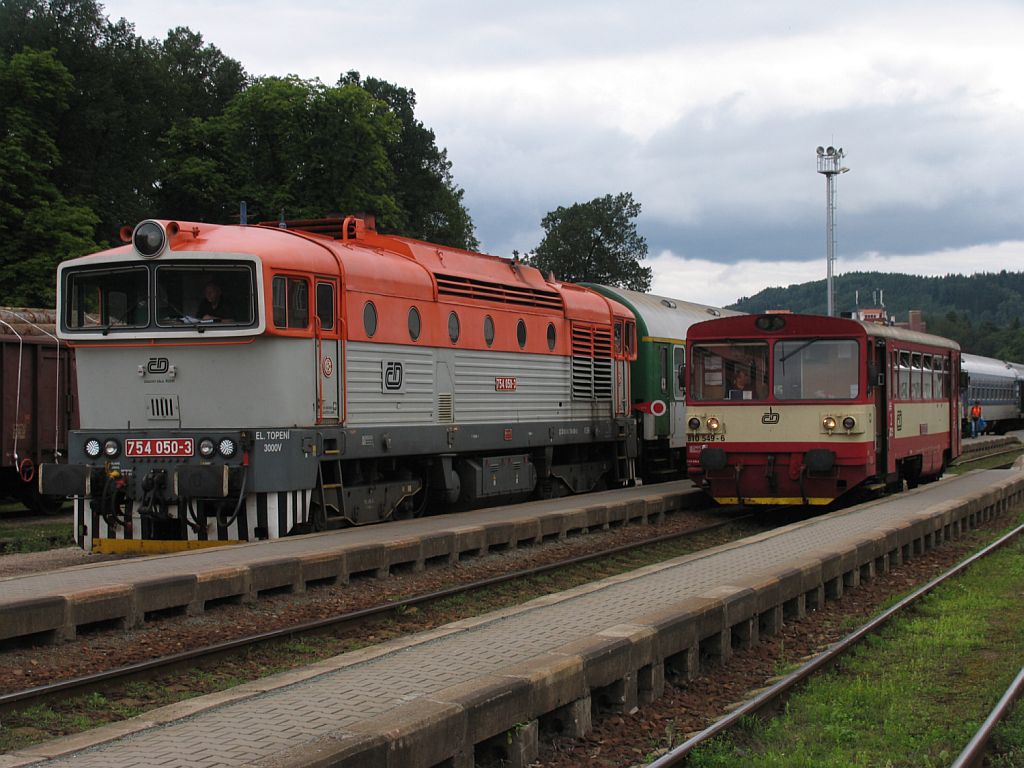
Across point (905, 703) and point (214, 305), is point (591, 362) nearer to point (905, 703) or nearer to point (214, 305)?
point (214, 305)

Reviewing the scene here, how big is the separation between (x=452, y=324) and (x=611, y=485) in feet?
25.7

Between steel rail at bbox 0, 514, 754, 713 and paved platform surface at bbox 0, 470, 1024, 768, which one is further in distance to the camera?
steel rail at bbox 0, 514, 754, 713

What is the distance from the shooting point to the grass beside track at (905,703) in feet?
23.6

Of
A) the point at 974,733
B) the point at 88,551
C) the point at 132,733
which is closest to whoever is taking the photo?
the point at 132,733

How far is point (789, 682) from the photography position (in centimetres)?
871

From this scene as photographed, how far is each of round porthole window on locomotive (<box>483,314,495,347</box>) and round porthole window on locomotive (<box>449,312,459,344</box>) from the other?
2.76 ft

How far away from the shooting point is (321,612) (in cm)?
1174

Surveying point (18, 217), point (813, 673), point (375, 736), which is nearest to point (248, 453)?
point (813, 673)

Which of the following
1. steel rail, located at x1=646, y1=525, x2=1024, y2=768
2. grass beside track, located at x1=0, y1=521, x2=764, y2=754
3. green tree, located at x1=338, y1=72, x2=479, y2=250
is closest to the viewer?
steel rail, located at x1=646, y1=525, x2=1024, y2=768

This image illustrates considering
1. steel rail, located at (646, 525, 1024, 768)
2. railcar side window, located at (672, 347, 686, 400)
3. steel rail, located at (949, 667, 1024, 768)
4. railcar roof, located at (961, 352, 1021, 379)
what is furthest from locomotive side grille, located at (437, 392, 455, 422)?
railcar roof, located at (961, 352, 1021, 379)

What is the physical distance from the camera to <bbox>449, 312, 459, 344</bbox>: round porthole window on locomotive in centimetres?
1734

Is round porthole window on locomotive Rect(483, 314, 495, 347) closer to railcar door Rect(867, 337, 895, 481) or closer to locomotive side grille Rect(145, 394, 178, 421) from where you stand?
locomotive side grille Rect(145, 394, 178, 421)

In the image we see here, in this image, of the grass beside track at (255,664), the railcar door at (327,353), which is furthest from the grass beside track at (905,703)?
the railcar door at (327,353)

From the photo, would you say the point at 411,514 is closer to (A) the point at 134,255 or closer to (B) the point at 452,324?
(B) the point at 452,324
